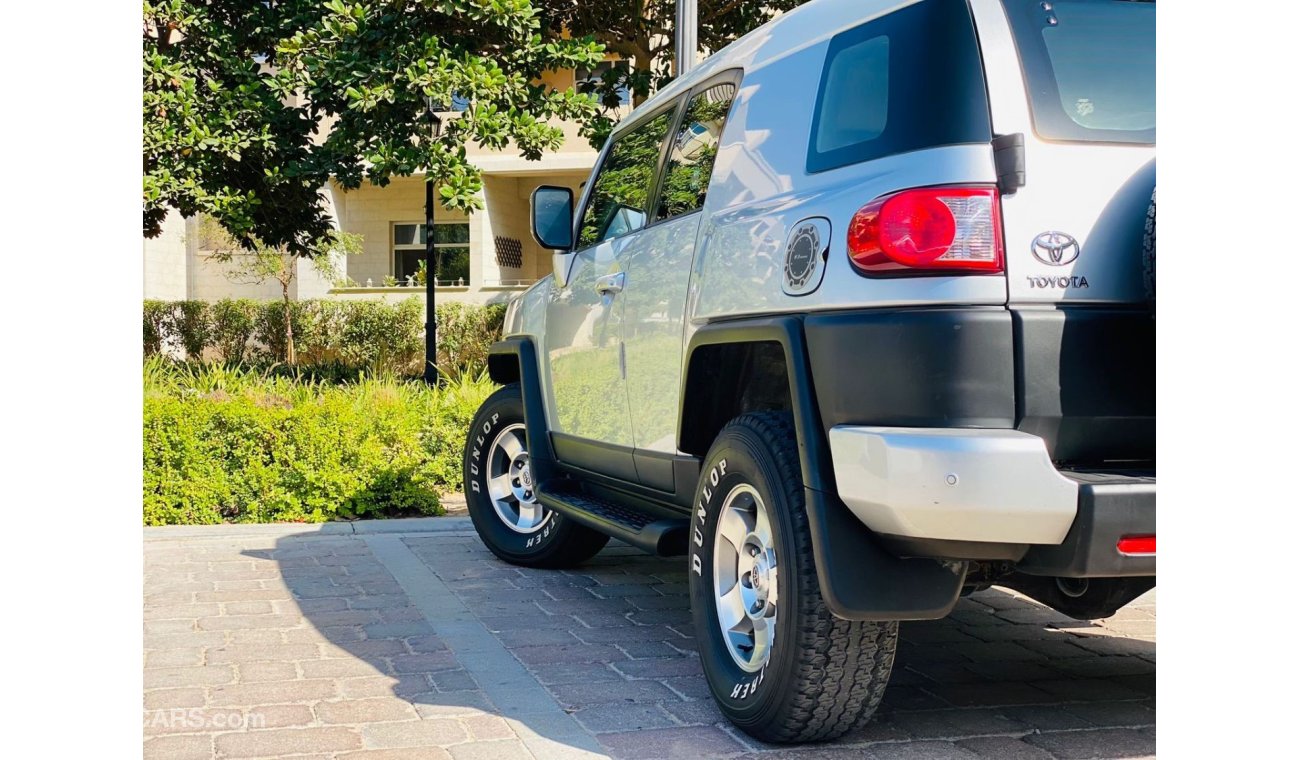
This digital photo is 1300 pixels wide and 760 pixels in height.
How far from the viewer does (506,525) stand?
6.79m

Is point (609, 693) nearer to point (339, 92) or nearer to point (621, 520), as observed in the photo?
point (621, 520)

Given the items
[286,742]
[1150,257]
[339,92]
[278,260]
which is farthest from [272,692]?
[278,260]

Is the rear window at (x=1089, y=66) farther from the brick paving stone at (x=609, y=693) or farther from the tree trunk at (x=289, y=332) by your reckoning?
the tree trunk at (x=289, y=332)

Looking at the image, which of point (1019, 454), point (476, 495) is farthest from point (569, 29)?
point (1019, 454)

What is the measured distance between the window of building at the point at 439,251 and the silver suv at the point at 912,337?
79.5ft

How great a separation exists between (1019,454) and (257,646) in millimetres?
3257

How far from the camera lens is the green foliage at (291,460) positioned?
26.0ft

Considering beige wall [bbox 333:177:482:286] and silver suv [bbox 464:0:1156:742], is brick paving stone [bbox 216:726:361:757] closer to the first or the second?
silver suv [bbox 464:0:1156:742]

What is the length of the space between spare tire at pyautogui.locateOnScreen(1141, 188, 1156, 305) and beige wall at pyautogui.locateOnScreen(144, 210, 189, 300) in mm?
28156

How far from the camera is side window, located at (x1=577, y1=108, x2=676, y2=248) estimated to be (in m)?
5.20

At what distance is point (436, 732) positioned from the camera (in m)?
3.83

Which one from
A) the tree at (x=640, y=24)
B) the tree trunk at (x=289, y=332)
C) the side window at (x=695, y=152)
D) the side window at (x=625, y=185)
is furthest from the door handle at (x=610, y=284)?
the tree trunk at (x=289, y=332)

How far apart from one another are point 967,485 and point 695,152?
2101 mm

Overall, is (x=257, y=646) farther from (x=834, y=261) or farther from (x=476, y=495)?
(x=834, y=261)
